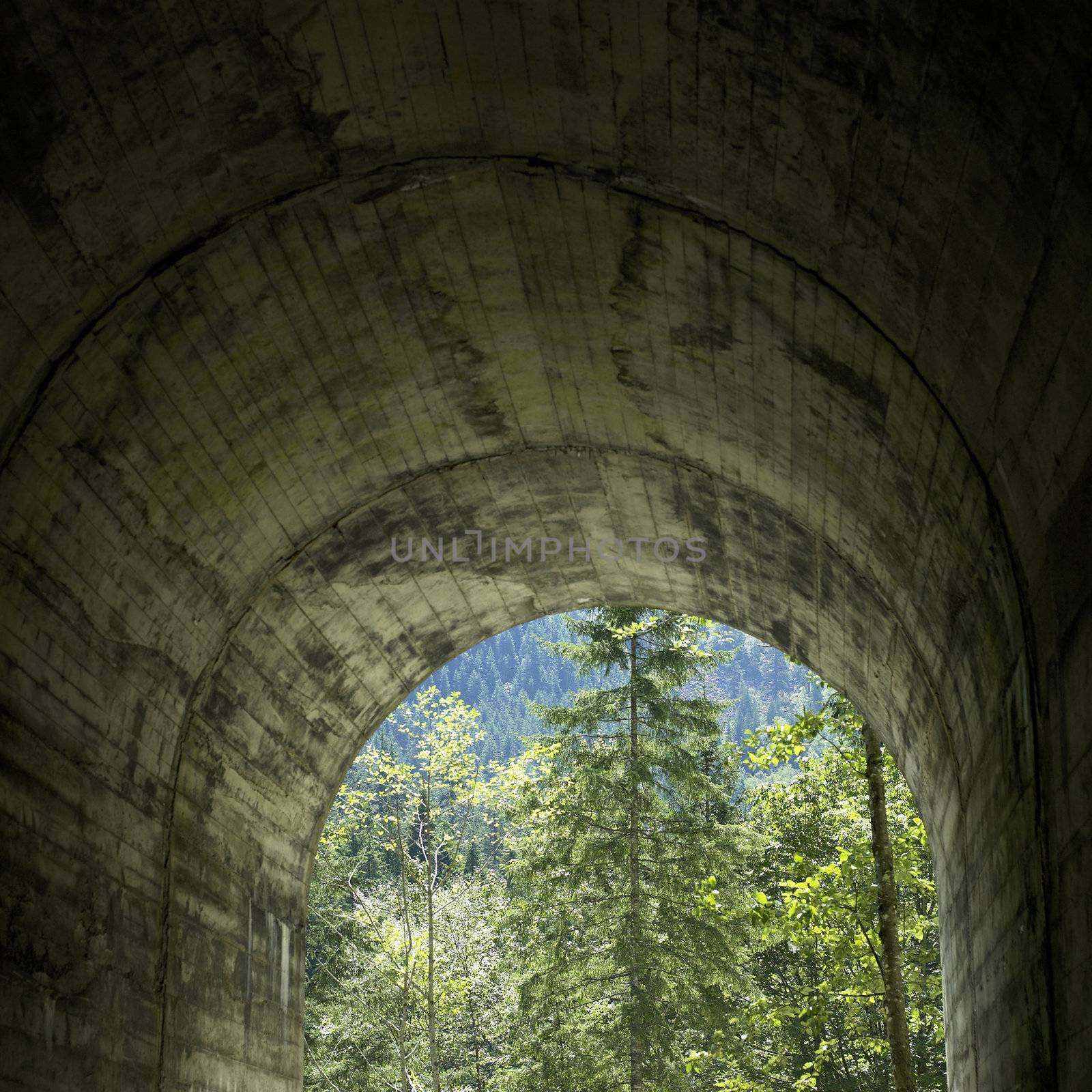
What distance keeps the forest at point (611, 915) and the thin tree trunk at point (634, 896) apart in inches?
1.7

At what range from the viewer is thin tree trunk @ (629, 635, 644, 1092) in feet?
73.6

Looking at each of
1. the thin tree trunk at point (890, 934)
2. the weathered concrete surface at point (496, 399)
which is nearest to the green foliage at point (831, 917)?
the thin tree trunk at point (890, 934)

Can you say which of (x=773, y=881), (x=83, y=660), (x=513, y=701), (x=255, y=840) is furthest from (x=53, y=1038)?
(x=513, y=701)

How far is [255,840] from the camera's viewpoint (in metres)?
9.85

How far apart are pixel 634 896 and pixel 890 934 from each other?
1037 cm

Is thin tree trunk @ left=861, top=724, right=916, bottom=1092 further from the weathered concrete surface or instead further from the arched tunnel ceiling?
the arched tunnel ceiling

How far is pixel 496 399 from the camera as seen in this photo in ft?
27.3

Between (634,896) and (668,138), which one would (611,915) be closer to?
(634,896)

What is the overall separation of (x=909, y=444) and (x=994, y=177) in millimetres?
1969

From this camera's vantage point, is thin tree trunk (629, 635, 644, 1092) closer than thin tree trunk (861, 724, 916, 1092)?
No

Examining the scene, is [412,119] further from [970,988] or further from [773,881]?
[773,881]

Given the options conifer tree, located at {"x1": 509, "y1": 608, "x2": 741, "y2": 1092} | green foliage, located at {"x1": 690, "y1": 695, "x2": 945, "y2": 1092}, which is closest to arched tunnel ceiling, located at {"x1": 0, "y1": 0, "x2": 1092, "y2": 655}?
green foliage, located at {"x1": 690, "y1": 695, "x2": 945, "y2": 1092}

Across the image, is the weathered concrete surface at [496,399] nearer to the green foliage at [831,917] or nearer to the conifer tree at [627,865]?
the green foliage at [831,917]

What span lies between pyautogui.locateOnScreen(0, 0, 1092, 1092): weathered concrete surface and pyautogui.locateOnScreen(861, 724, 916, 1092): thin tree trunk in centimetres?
452
